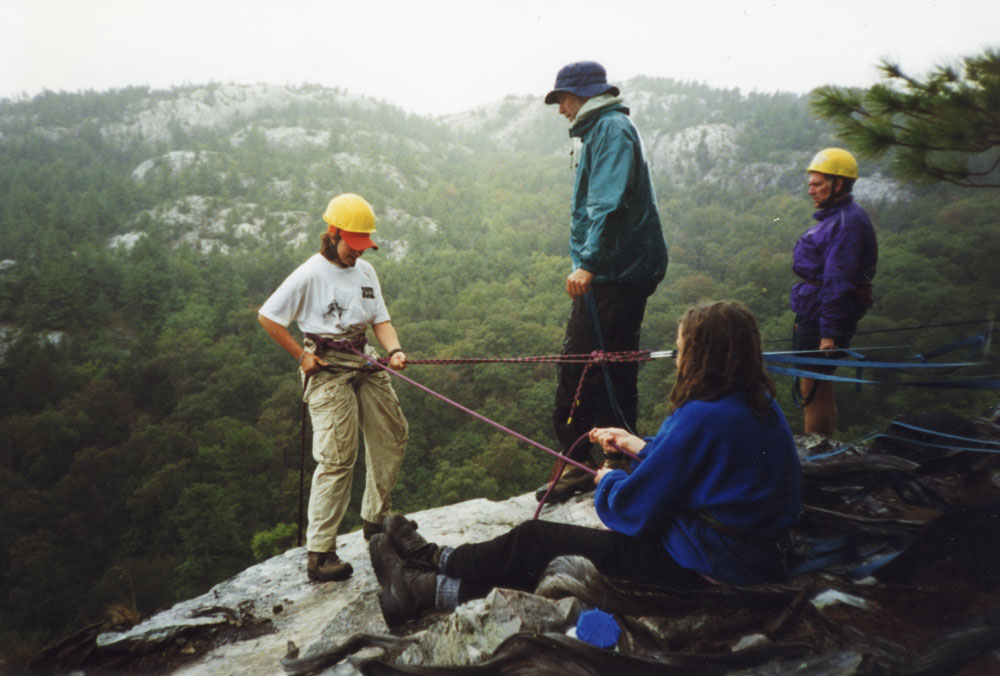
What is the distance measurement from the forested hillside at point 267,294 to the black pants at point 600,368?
3.25 feet

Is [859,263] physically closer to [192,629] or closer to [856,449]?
[856,449]

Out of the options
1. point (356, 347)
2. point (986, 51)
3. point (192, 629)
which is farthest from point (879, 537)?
point (192, 629)

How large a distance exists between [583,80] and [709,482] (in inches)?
90.3

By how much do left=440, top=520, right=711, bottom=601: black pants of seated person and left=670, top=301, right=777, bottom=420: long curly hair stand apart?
1.85ft

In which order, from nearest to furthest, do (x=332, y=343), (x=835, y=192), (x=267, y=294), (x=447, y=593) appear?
(x=447, y=593)
(x=332, y=343)
(x=835, y=192)
(x=267, y=294)

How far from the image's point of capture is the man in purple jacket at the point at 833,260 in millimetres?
3211

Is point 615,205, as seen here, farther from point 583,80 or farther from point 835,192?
point 835,192

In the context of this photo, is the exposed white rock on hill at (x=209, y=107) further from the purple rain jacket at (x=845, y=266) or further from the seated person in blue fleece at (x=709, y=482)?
the seated person in blue fleece at (x=709, y=482)

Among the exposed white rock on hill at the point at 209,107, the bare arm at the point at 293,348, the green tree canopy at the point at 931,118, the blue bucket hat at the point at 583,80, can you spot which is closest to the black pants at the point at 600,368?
the blue bucket hat at the point at 583,80

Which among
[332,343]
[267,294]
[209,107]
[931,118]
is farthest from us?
[209,107]

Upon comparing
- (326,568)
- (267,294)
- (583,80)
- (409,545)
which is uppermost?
(583,80)

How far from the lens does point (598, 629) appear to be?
5.13 ft

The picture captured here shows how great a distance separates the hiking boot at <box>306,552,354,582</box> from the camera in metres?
2.91

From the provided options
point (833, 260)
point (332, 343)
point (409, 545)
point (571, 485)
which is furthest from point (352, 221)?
point (833, 260)
